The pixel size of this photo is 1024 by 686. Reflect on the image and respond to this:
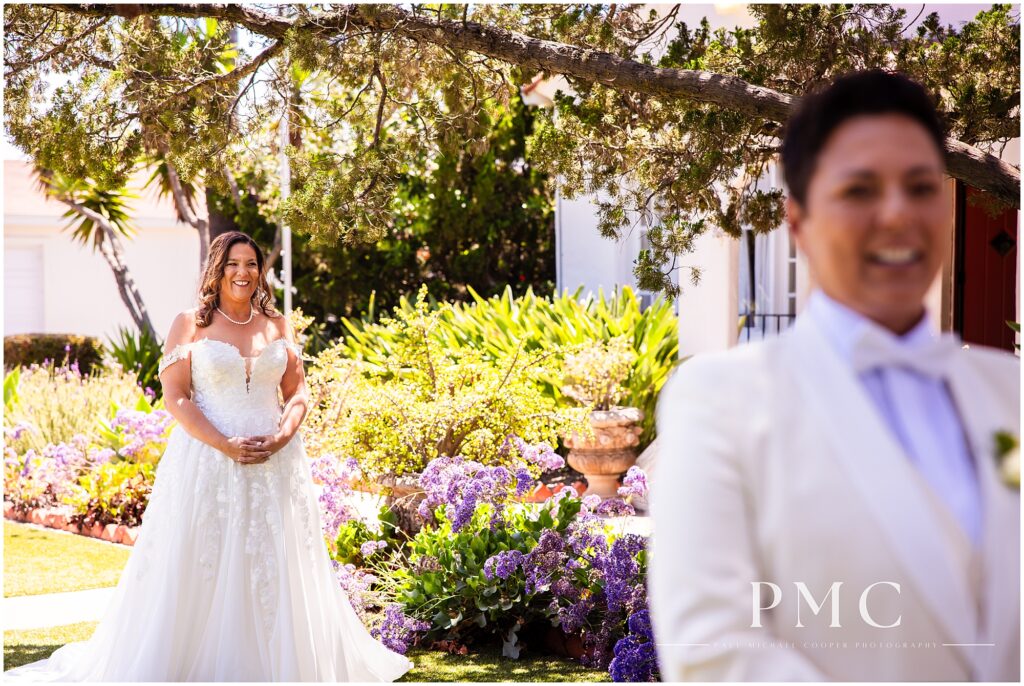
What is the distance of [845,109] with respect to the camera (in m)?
1.53

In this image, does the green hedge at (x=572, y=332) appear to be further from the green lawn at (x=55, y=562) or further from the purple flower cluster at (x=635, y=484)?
the purple flower cluster at (x=635, y=484)

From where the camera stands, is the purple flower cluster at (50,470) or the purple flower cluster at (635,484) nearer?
the purple flower cluster at (635,484)

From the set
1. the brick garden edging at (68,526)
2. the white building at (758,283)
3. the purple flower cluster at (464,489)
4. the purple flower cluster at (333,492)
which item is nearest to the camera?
the purple flower cluster at (464,489)

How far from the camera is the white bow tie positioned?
148 cm

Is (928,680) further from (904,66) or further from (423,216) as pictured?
(423,216)

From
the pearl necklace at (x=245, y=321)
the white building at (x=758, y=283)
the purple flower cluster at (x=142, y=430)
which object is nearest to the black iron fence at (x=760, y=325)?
the white building at (x=758, y=283)

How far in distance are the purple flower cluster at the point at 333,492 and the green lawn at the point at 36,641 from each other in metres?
1.48

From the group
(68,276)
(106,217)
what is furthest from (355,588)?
(68,276)

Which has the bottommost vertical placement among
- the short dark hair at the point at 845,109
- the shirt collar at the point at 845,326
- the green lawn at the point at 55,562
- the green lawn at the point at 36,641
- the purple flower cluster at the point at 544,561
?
the green lawn at the point at 55,562

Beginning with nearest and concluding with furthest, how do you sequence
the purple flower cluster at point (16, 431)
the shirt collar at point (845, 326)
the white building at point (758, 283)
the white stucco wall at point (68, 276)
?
the shirt collar at point (845, 326)
the white building at point (758, 283)
the purple flower cluster at point (16, 431)
the white stucco wall at point (68, 276)

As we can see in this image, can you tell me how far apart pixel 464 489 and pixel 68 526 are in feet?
15.4

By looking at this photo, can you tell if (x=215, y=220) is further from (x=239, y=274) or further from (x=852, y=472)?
(x=852, y=472)

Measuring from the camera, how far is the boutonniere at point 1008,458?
126cm

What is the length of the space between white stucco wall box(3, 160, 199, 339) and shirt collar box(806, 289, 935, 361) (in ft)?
65.8
